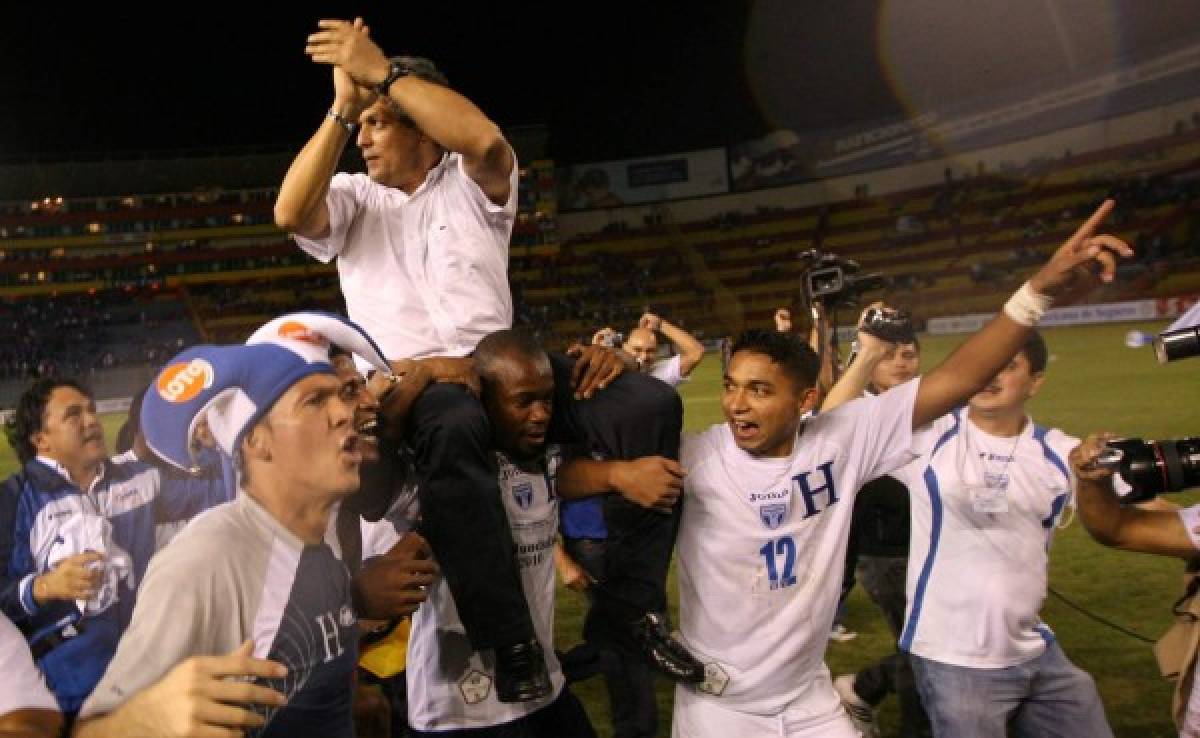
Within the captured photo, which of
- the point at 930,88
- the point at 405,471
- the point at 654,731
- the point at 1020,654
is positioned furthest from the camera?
the point at 930,88

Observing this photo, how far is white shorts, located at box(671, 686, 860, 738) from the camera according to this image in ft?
10.9

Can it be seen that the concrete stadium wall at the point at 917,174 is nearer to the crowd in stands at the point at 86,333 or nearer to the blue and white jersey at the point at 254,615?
the crowd in stands at the point at 86,333

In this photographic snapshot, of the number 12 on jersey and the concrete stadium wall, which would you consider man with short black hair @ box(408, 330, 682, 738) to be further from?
the concrete stadium wall

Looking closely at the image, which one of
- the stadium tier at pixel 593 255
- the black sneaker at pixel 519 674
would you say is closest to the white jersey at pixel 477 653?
the black sneaker at pixel 519 674

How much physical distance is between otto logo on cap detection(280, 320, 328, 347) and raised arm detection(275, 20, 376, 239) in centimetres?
92

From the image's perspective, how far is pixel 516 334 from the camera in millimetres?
3021

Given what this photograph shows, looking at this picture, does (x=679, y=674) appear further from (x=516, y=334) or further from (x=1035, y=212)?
(x=1035, y=212)

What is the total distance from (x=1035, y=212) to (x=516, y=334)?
41.0 m

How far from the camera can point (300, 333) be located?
83.2 inches

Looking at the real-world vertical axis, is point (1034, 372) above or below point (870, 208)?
below

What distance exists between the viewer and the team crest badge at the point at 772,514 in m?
3.37

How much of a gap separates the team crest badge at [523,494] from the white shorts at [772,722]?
86cm

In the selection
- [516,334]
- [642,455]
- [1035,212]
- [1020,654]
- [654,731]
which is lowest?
[654,731]

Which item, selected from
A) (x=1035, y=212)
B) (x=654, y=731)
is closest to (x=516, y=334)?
(x=654, y=731)
